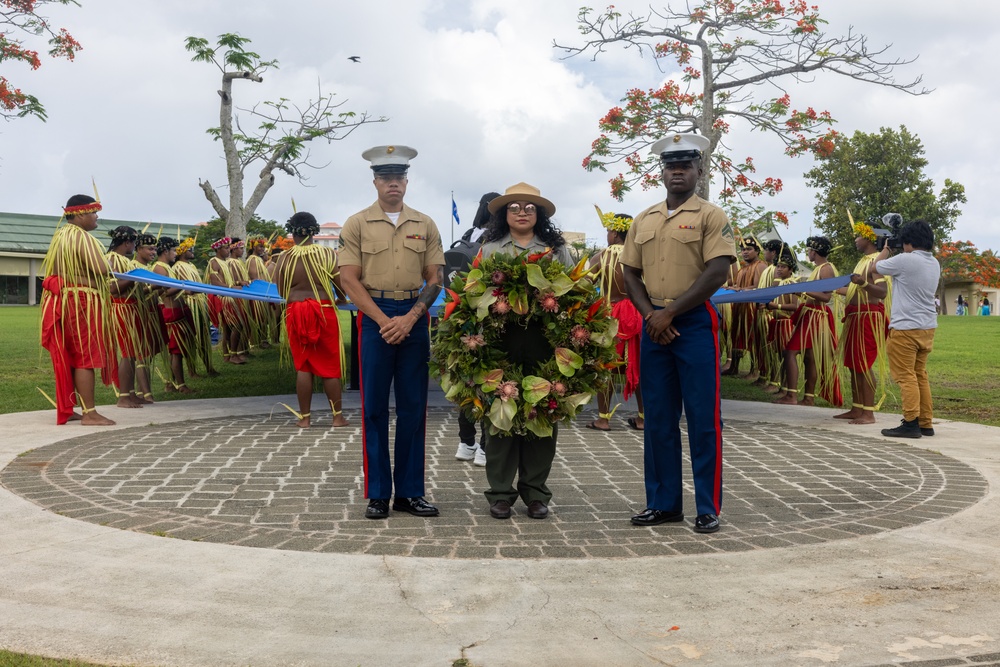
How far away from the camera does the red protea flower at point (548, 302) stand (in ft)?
16.5

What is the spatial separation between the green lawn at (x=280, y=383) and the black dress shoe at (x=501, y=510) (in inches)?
208

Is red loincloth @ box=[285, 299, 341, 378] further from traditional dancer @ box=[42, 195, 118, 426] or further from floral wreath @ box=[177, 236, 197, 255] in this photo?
floral wreath @ box=[177, 236, 197, 255]

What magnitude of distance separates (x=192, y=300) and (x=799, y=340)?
7832 millimetres

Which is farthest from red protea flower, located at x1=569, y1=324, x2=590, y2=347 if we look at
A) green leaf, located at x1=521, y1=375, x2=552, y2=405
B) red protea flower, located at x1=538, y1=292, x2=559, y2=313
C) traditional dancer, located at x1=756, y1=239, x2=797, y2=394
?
traditional dancer, located at x1=756, y1=239, x2=797, y2=394

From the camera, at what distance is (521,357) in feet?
17.2

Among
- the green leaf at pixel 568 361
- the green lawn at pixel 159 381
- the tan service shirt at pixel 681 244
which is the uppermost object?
the tan service shirt at pixel 681 244

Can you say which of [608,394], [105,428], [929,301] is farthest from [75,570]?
[929,301]

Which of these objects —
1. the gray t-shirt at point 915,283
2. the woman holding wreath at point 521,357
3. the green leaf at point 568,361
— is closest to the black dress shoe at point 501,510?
the woman holding wreath at point 521,357

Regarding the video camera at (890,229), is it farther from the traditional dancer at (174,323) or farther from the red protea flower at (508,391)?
the traditional dancer at (174,323)

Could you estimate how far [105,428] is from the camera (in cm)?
854

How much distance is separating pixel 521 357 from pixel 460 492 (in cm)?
124

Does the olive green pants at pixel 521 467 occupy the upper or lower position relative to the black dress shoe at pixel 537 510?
upper

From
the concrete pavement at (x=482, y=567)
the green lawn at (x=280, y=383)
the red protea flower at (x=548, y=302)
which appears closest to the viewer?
the concrete pavement at (x=482, y=567)

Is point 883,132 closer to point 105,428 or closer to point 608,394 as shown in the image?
point 608,394
